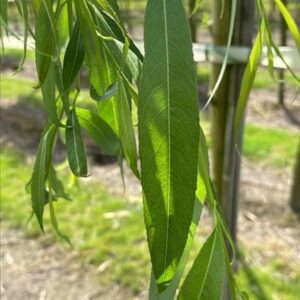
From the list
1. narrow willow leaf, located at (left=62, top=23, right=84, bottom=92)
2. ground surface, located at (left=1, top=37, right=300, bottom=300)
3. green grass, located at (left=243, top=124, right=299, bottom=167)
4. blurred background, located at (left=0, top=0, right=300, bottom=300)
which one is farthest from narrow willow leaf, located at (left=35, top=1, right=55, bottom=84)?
green grass, located at (left=243, top=124, right=299, bottom=167)

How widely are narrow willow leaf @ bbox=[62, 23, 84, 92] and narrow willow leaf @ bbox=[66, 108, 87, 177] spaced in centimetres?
4

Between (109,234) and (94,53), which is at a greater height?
(94,53)

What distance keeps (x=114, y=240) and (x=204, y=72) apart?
2.75 m

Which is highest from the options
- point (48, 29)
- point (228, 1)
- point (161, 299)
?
point (48, 29)

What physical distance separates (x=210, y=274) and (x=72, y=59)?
0.25 meters

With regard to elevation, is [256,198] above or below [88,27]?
below

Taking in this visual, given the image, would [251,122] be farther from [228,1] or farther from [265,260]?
[228,1]

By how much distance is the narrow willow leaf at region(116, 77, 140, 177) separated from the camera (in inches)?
21.1

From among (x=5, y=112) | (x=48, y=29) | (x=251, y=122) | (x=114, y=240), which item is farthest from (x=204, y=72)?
(x=48, y=29)

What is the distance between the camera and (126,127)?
0.55m

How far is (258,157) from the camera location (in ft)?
9.10

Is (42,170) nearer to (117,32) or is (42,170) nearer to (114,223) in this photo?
(117,32)

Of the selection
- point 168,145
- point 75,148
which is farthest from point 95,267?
point 168,145

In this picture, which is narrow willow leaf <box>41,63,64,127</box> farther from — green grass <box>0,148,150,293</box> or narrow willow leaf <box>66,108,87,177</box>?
green grass <box>0,148,150,293</box>
